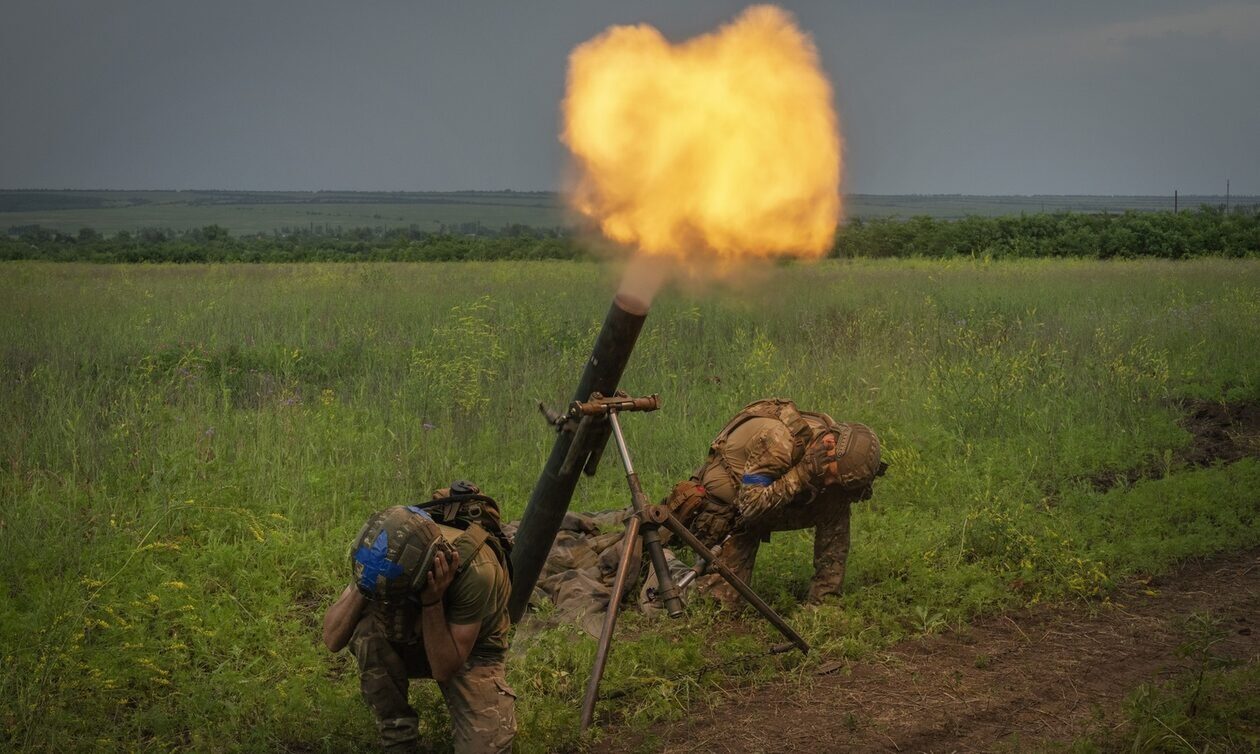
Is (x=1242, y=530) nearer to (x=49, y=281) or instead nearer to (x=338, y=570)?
(x=338, y=570)

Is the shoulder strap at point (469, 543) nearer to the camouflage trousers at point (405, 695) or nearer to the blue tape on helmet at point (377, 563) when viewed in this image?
the blue tape on helmet at point (377, 563)

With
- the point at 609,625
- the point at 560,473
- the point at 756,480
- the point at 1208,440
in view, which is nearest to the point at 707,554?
the point at 609,625

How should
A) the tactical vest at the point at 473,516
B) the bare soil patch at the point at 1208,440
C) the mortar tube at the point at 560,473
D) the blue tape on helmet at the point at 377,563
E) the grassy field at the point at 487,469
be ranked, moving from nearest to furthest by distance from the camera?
1. the blue tape on helmet at the point at 377,563
2. the tactical vest at the point at 473,516
3. the mortar tube at the point at 560,473
4. the grassy field at the point at 487,469
5. the bare soil patch at the point at 1208,440

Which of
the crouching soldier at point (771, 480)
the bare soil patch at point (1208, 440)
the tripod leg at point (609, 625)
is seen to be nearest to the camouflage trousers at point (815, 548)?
the crouching soldier at point (771, 480)

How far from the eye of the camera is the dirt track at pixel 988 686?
5.55 meters

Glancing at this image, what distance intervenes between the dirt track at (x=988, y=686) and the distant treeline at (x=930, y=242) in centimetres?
2568

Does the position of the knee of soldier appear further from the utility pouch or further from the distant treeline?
the distant treeline

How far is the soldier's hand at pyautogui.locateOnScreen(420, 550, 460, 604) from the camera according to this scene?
455 cm

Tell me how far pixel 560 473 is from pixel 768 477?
153 centimetres

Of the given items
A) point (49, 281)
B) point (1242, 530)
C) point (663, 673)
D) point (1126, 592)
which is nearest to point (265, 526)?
point (663, 673)

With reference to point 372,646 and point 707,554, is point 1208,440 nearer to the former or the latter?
point 707,554

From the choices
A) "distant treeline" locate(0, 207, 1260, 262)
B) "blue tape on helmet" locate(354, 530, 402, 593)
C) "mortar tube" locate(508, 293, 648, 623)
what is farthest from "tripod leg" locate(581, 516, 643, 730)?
"distant treeline" locate(0, 207, 1260, 262)

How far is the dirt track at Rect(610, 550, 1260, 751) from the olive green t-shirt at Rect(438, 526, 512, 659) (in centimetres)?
107

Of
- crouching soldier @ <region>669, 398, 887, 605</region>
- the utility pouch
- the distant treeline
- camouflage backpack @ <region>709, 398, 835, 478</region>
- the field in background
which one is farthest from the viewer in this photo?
the field in background
